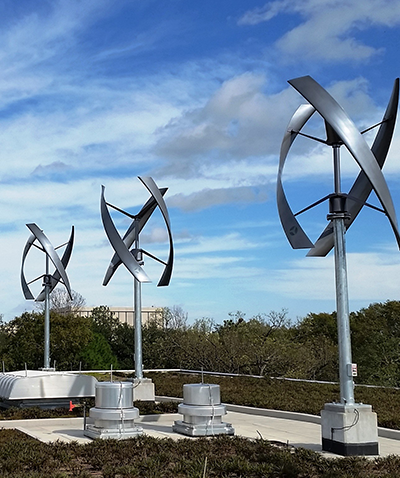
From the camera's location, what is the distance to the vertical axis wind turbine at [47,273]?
20516mm

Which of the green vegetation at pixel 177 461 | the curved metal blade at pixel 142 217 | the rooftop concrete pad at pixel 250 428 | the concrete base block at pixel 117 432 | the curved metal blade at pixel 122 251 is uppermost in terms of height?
the curved metal blade at pixel 142 217

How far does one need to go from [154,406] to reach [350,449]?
6256 mm

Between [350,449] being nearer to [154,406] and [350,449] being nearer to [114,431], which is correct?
[114,431]

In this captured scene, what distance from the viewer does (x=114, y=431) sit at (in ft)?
36.6

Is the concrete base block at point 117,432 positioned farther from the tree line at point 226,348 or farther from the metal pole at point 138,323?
the tree line at point 226,348

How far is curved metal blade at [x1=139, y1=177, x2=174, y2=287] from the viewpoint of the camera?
14.7m

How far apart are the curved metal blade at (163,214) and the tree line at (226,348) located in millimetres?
13033

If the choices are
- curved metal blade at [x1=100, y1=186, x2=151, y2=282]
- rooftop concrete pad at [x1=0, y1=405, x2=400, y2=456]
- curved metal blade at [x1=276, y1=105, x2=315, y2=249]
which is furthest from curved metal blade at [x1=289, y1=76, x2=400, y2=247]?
curved metal blade at [x1=100, y1=186, x2=151, y2=282]

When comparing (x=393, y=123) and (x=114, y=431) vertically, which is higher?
(x=393, y=123)

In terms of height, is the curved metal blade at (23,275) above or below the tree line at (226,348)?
above

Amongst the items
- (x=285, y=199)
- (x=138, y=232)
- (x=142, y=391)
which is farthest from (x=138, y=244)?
(x=285, y=199)

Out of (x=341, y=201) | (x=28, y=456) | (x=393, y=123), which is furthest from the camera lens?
(x=393, y=123)

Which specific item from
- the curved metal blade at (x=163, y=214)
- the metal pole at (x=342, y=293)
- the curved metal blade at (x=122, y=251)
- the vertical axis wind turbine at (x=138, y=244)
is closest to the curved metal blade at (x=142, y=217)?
the vertical axis wind turbine at (x=138, y=244)

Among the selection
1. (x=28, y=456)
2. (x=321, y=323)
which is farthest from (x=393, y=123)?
(x=321, y=323)
